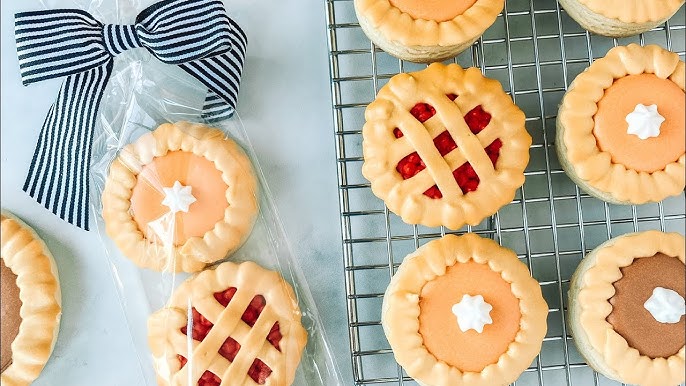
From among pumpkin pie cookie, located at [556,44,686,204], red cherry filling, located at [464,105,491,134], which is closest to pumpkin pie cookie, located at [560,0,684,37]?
pumpkin pie cookie, located at [556,44,686,204]

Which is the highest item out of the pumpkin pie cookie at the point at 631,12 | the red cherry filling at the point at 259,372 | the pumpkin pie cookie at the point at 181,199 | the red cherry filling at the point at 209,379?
the pumpkin pie cookie at the point at 631,12

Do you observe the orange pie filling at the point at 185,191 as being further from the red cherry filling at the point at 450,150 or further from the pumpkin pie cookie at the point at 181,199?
the red cherry filling at the point at 450,150

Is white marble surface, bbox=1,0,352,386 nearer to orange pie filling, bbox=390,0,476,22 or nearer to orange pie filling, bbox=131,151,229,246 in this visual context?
orange pie filling, bbox=131,151,229,246

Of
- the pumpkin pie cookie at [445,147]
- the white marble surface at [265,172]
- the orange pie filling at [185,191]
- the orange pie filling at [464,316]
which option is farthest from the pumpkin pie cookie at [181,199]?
the orange pie filling at [464,316]

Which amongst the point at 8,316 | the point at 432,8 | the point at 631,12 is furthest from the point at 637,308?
the point at 8,316

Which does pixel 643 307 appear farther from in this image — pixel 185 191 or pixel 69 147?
pixel 69 147

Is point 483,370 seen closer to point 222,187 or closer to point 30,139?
point 222,187
